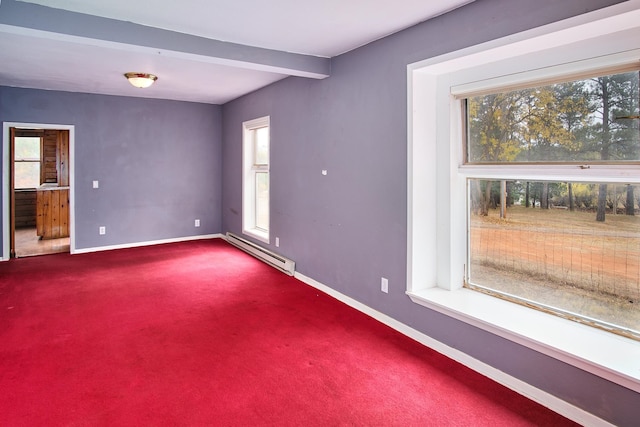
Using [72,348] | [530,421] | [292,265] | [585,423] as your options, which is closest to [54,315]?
[72,348]

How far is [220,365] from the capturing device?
8.37ft

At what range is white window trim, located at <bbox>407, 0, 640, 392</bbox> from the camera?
1938mm

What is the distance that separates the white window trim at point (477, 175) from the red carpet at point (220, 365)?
37 cm

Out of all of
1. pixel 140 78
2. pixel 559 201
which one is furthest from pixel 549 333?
pixel 140 78

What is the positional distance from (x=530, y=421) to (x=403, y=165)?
5.83ft

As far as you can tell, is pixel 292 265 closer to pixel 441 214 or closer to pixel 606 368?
pixel 441 214

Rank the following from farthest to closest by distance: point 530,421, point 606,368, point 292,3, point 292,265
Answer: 1. point 292,265
2. point 292,3
3. point 530,421
4. point 606,368

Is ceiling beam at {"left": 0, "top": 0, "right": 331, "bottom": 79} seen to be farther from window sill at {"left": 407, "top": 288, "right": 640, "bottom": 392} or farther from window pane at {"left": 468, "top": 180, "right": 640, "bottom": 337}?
window sill at {"left": 407, "top": 288, "right": 640, "bottom": 392}

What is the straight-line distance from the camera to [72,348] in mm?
2777

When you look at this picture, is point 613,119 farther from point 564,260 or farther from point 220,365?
point 220,365

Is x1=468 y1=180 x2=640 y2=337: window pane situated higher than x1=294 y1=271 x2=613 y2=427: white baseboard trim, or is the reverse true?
x1=468 y1=180 x2=640 y2=337: window pane

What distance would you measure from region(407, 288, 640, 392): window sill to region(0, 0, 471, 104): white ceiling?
1939 millimetres

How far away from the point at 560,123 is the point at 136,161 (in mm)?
5684

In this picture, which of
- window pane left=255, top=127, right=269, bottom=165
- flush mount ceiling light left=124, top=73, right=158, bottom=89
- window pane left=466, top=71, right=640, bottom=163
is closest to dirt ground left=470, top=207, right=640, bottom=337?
window pane left=466, top=71, right=640, bottom=163
